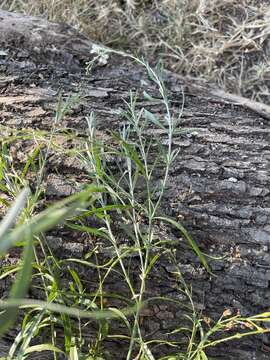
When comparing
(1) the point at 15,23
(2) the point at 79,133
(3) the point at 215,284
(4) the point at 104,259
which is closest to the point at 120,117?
(2) the point at 79,133

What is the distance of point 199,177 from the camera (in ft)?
4.30

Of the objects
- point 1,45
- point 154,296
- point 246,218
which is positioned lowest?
point 154,296

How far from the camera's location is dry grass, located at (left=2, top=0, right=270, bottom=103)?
7.90ft

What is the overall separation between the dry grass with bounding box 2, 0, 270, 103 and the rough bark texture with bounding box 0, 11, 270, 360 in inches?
32.9

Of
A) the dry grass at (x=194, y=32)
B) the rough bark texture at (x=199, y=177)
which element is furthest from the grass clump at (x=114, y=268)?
the dry grass at (x=194, y=32)

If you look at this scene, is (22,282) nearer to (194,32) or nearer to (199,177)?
(199,177)

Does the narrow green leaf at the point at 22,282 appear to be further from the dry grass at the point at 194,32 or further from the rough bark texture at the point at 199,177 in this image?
the dry grass at the point at 194,32

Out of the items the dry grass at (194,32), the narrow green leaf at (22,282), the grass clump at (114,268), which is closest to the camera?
the narrow green leaf at (22,282)

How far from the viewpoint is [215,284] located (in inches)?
47.9

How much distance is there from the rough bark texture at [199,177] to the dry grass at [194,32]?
0.84 meters

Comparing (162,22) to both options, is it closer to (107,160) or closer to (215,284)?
(107,160)

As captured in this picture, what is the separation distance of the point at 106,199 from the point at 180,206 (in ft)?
0.60

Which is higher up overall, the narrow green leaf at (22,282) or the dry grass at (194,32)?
the narrow green leaf at (22,282)

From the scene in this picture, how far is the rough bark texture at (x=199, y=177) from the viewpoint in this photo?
122 cm
